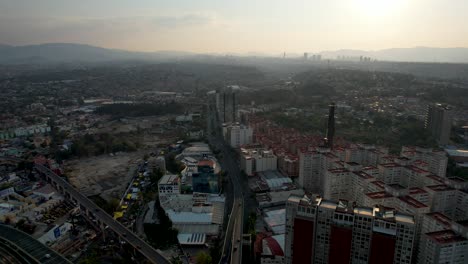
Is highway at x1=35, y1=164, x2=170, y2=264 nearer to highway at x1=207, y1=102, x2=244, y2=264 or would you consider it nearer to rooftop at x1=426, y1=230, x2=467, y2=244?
highway at x1=207, y1=102, x2=244, y2=264

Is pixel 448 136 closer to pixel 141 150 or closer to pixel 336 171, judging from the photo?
pixel 336 171

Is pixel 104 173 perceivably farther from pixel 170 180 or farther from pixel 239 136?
pixel 239 136

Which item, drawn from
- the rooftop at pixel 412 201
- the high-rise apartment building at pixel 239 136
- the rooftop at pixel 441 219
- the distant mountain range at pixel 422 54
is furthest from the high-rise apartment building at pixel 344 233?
the distant mountain range at pixel 422 54

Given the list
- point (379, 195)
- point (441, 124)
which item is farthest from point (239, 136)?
point (441, 124)

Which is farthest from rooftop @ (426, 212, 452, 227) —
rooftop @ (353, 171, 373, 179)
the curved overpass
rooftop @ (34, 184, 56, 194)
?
rooftop @ (34, 184, 56, 194)

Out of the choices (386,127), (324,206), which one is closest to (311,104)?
A: (386,127)

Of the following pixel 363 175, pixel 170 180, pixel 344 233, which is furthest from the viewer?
pixel 170 180
